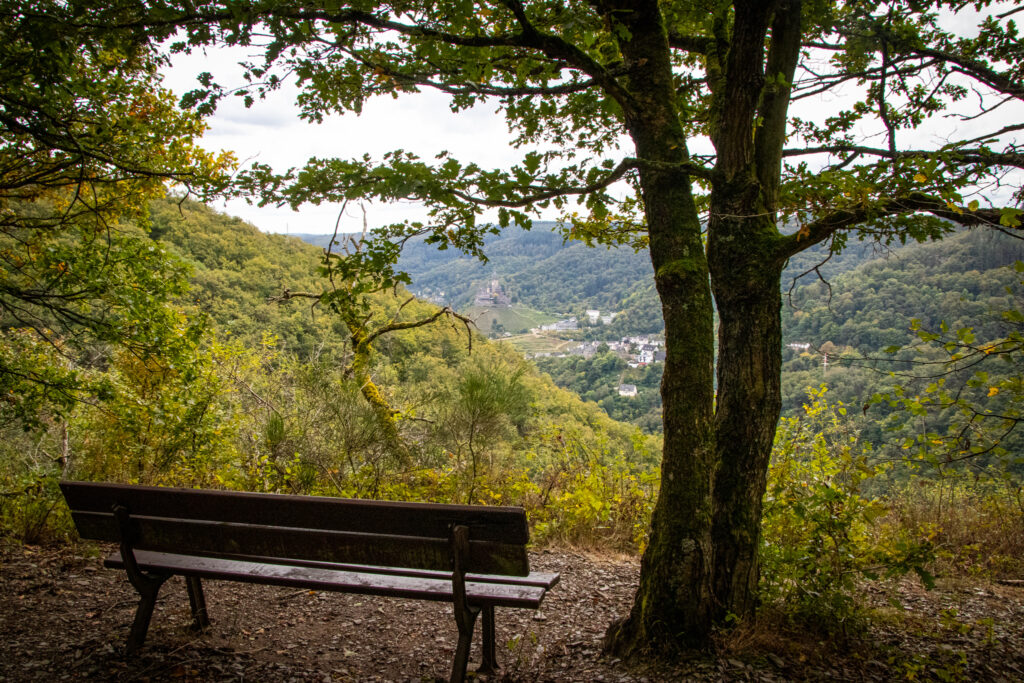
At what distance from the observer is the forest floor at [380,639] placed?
2.49 metres

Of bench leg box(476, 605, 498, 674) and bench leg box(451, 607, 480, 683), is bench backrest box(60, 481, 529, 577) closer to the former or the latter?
bench leg box(451, 607, 480, 683)

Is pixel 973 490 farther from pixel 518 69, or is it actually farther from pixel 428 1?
pixel 428 1

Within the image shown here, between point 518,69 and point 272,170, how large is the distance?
155 cm

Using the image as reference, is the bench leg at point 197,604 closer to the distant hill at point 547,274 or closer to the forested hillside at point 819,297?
the forested hillside at point 819,297

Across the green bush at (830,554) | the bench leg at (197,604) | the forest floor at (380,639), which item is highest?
the green bush at (830,554)

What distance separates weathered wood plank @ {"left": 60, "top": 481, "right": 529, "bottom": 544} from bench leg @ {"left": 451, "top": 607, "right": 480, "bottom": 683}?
1.22 feet

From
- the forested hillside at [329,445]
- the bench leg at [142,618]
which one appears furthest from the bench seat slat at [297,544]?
the forested hillside at [329,445]

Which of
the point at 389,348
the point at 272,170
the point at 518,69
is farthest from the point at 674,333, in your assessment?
the point at 389,348

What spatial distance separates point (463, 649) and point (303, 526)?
0.89 m

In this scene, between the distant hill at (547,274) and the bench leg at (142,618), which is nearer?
the bench leg at (142,618)

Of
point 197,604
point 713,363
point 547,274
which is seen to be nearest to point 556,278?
point 547,274

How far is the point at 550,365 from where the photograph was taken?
47.6 m

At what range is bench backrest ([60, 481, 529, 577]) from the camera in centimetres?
224

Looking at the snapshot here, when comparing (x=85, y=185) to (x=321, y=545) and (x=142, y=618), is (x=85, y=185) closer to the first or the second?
(x=142, y=618)
